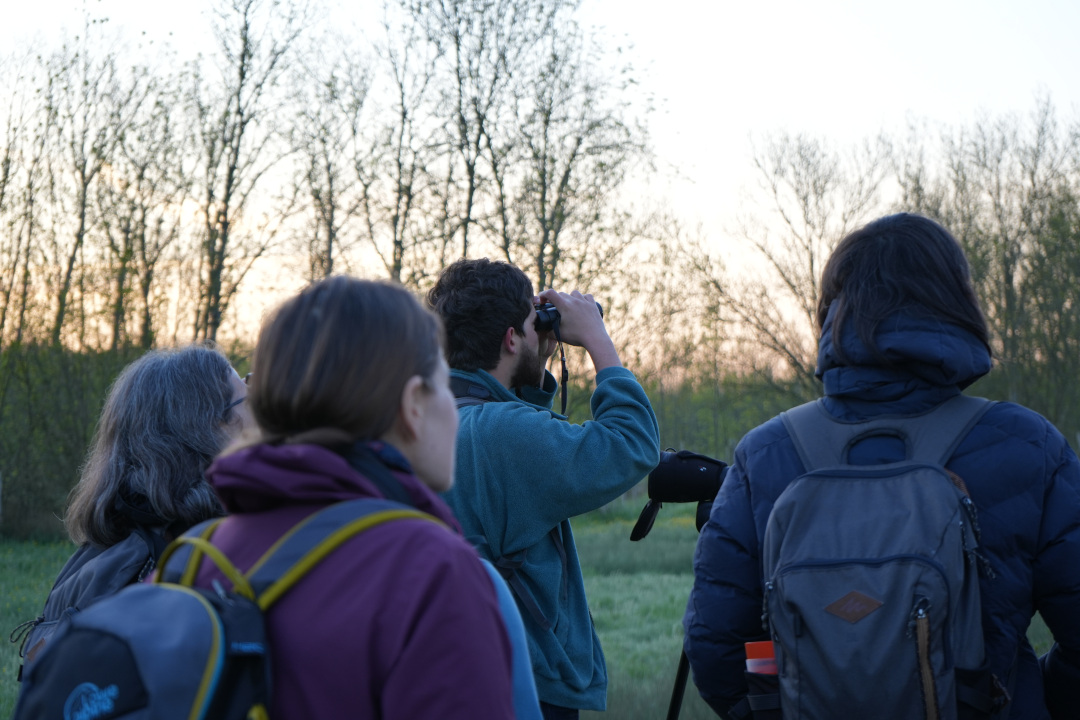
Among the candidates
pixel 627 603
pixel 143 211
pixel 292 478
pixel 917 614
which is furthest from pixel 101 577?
pixel 143 211

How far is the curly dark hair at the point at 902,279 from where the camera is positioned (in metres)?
1.85

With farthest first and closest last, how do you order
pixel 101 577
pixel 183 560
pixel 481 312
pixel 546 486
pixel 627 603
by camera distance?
pixel 627 603
pixel 481 312
pixel 546 486
pixel 101 577
pixel 183 560

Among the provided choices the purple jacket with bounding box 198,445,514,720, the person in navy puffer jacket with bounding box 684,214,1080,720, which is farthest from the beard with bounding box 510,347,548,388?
the purple jacket with bounding box 198,445,514,720

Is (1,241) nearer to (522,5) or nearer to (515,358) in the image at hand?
(522,5)

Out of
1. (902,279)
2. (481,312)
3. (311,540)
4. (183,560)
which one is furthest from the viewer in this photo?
(481,312)

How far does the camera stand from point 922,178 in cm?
2275

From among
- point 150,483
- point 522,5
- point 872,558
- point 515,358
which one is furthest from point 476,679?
point 522,5

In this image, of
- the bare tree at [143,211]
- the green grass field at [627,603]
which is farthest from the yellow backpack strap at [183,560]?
the bare tree at [143,211]

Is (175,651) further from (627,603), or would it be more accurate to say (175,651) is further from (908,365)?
(627,603)

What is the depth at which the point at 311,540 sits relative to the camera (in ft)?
3.35

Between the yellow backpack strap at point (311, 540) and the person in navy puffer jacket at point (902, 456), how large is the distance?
1050mm

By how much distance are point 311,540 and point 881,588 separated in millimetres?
1055

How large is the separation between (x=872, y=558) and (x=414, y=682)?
100 cm

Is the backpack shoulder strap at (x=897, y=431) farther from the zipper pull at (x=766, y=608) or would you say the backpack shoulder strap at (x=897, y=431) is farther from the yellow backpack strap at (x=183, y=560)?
the yellow backpack strap at (x=183, y=560)
